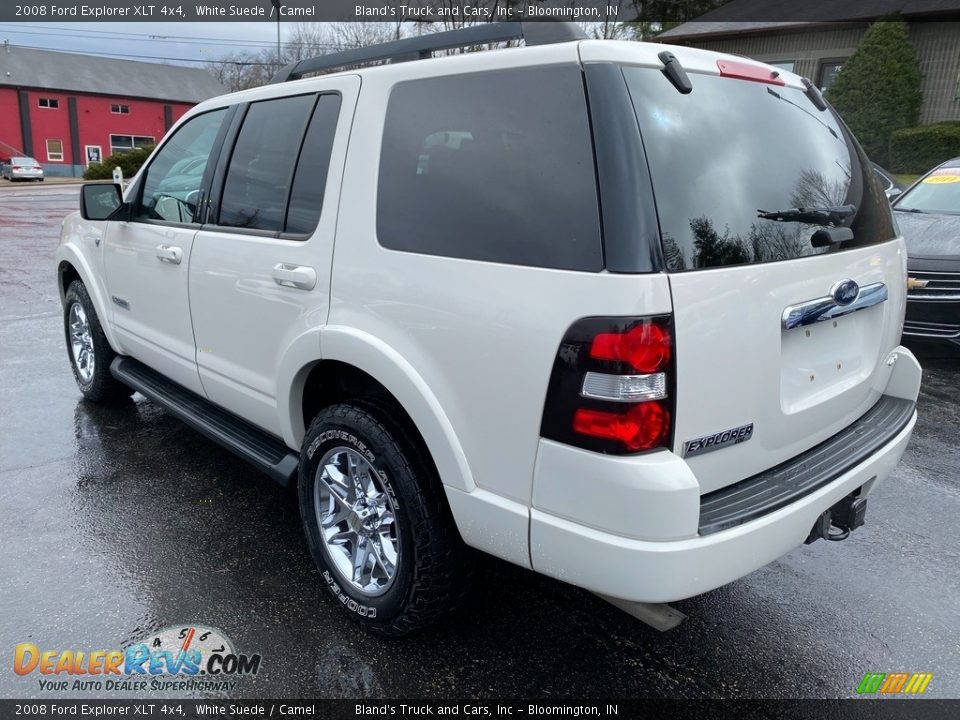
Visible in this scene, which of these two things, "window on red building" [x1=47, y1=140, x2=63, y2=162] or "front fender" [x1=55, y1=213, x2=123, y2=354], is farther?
"window on red building" [x1=47, y1=140, x2=63, y2=162]

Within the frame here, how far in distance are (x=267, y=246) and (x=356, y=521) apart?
46.3 inches

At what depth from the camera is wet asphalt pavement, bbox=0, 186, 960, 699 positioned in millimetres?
2578

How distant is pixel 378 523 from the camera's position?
2672mm

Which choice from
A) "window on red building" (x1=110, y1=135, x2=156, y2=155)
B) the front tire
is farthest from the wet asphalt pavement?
"window on red building" (x1=110, y1=135, x2=156, y2=155)

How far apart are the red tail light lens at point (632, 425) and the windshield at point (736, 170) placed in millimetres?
398

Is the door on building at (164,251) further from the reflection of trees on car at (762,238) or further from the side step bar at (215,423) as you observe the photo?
the reflection of trees on car at (762,238)

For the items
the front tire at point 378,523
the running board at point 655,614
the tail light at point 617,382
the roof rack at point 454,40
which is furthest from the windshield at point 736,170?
the running board at point 655,614

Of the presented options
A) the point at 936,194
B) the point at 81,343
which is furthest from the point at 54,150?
the point at 936,194

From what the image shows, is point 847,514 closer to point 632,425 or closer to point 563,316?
point 632,425

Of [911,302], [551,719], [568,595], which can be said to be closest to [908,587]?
[568,595]

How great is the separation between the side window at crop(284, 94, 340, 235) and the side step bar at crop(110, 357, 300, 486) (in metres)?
0.98

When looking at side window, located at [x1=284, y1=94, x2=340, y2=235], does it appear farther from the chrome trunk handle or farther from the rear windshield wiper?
the chrome trunk handle

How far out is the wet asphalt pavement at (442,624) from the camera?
Result: 258 centimetres

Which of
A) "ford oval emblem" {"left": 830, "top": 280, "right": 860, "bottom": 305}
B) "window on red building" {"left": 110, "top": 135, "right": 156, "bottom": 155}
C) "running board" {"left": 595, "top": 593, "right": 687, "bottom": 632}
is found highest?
"window on red building" {"left": 110, "top": 135, "right": 156, "bottom": 155}
